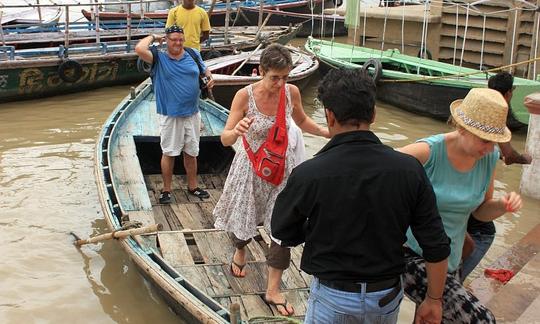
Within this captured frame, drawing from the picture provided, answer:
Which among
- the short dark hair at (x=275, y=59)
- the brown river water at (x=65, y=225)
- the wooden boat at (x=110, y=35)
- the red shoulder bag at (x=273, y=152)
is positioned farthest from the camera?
the wooden boat at (x=110, y=35)

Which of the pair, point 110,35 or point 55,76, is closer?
point 55,76

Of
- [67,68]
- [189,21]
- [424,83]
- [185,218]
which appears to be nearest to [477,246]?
[185,218]

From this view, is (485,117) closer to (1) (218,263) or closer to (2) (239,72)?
(1) (218,263)

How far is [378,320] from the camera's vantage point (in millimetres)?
2131

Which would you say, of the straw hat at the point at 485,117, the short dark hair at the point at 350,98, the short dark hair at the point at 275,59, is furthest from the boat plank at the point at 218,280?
the short dark hair at the point at 350,98

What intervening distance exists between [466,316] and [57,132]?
780cm

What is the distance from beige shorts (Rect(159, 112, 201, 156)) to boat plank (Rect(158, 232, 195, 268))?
1.05 metres

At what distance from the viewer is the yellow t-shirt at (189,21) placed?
25.8 ft

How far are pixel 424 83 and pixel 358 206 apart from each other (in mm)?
8510

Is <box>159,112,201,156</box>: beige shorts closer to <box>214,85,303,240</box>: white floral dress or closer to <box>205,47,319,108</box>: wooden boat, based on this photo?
<box>214,85,303,240</box>: white floral dress

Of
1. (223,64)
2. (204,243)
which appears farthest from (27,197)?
(223,64)

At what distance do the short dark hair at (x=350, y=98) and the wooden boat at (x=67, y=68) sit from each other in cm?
905

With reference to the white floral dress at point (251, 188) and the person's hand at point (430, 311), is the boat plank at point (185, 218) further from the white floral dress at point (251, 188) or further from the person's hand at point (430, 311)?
the person's hand at point (430, 311)

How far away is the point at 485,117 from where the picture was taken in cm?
240
